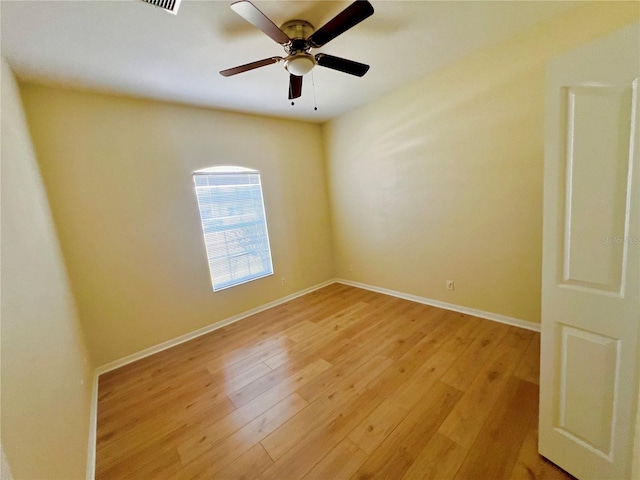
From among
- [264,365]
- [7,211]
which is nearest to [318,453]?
[264,365]

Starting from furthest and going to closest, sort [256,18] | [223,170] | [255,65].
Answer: [223,170] → [255,65] → [256,18]

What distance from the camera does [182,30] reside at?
170 cm

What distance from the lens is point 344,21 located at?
57.5 inches

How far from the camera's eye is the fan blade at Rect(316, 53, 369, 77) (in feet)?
6.05

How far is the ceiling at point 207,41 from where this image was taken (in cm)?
154

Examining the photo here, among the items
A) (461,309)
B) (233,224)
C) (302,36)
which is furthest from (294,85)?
(461,309)

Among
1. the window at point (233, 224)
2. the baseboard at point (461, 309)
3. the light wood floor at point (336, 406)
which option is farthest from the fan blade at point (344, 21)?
the baseboard at point (461, 309)

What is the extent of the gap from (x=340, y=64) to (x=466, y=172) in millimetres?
1763

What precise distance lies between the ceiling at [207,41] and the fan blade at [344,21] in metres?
0.22

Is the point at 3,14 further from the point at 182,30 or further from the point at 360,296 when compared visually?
the point at 360,296

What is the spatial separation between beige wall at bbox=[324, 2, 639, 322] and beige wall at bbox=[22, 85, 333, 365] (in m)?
1.73

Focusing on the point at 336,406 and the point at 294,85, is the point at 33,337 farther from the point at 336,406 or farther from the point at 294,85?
the point at 294,85

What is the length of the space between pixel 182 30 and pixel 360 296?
3.52 metres

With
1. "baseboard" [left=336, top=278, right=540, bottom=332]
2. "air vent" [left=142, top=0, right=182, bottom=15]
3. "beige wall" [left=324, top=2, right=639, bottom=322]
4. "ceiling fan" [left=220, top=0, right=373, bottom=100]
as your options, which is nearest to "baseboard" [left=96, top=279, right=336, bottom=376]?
"baseboard" [left=336, top=278, right=540, bottom=332]
